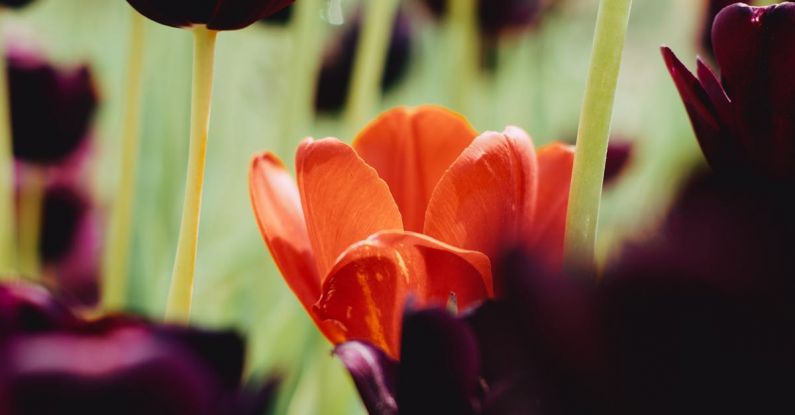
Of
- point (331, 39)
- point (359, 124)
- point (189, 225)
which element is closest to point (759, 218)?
point (189, 225)

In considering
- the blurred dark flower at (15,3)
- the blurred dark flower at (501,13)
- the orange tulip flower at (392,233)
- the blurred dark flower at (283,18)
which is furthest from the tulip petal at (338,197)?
the blurred dark flower at (501,13)

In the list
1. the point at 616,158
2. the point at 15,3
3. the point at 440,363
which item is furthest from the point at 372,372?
the point at 616,158

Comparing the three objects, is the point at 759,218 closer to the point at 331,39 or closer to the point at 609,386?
the point at 609,386

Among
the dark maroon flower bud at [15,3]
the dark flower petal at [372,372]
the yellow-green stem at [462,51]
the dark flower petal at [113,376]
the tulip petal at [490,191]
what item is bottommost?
the yellow-green stem at [462,51]

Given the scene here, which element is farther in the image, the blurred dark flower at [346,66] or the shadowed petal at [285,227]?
the blurred dark flower at [346,66]

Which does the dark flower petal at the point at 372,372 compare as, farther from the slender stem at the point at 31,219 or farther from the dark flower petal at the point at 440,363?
the slender stem at the point at 31,219

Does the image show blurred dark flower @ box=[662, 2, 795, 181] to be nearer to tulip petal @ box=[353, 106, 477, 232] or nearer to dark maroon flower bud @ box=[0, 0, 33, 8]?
tulip petal @ box=[353, 106, 477, 232]

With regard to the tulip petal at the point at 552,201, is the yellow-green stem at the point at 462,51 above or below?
below
